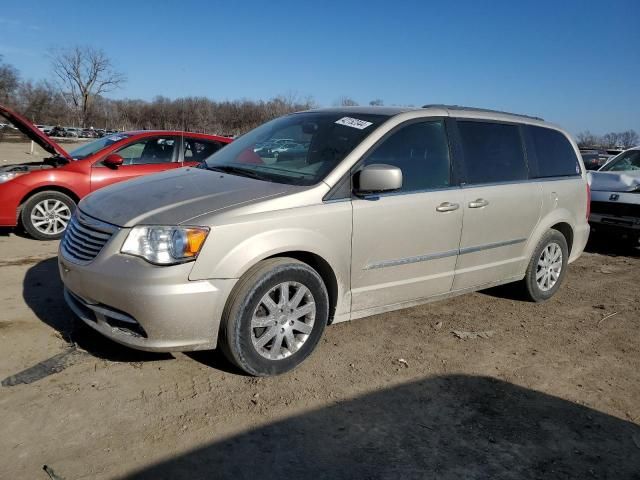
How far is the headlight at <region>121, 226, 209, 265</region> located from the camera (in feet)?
9.91

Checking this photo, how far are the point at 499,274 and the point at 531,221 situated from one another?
0.61 meters

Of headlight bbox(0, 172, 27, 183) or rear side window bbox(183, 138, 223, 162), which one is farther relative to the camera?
rear side window bbox(183, 138, 223, 162)

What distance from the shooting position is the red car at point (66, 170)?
6.82 metres

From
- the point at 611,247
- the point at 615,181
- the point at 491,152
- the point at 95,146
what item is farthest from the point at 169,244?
the point at 611,247

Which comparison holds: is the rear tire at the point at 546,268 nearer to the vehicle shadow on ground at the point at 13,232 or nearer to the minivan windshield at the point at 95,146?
the minivan windshield at the point at 95,146

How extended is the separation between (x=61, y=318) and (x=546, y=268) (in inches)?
178

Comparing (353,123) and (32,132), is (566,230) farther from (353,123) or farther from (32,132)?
(32,132)

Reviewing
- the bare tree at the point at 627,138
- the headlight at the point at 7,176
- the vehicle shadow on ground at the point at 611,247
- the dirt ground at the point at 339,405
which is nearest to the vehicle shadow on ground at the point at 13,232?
the headlight at the point at 7,176

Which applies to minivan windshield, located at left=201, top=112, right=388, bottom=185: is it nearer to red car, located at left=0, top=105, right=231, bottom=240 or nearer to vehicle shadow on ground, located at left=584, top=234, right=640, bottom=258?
red car, located at left=0, top=105, right=231, bottom=240

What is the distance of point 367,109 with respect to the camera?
4301 mm

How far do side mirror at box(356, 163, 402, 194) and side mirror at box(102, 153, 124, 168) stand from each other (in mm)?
4606

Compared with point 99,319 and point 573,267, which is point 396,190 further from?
point 573,267

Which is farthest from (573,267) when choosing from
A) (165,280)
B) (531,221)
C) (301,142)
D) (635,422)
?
(165,280)

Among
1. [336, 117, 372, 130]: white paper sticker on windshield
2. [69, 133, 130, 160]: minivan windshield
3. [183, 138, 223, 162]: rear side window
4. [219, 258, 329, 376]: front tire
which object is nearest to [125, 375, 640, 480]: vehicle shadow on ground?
[219, 258, 329, 376]: front tire
